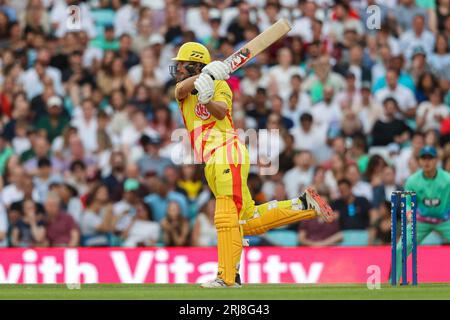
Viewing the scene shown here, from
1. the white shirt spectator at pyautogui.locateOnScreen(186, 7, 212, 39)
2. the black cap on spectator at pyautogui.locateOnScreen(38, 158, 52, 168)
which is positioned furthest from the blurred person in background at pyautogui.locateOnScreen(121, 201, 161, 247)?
the white shirt spectator at pyautogui.locateOnScreen(186, 7, 212, 39)

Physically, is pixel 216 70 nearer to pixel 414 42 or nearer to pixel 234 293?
pixel 234 293

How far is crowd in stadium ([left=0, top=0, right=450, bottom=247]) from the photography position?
615 inches

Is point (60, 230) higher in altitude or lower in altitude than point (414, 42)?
lower

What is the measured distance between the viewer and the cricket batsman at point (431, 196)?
1316cm

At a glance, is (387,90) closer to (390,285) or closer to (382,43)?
(382,43)

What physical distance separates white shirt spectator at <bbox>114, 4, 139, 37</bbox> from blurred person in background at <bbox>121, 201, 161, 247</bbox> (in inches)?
138

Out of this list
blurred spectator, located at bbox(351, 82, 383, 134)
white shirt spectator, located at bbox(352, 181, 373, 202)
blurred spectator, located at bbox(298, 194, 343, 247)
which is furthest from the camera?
blurred spectator, located at bbox(351, 82, 383, 134)

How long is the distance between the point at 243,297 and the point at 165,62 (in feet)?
28.5

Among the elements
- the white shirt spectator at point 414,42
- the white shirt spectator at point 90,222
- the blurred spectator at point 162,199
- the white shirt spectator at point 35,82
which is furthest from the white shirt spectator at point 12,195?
the white shirt spectator at point 414,42

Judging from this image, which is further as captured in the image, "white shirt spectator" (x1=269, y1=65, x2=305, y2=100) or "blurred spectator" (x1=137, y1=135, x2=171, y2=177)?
"white shirt spectator" (x1=269, y1=65, x2=305, y2=100)

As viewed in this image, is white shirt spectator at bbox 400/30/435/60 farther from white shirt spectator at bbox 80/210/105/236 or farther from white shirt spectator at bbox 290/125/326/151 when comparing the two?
white shirt spectator at bbox 80/210/105/236

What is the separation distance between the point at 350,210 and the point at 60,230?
346 centimetres

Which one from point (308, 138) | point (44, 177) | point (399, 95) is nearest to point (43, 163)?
point (44, 177)

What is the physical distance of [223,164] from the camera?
10352 mm
